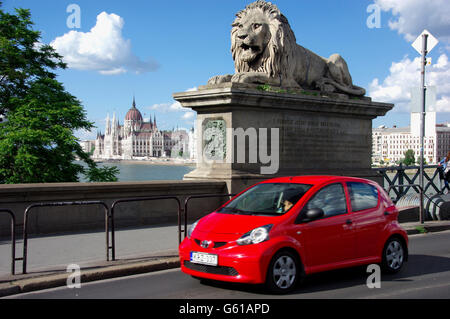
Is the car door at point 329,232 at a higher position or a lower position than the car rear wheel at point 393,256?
higher

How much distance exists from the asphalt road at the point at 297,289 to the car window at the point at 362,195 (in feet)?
3.37

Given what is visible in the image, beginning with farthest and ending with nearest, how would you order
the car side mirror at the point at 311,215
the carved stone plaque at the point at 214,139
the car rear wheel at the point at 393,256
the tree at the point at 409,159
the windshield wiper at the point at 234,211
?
1. the tree at the point at 409,159
2. the carved stone plaque at the point at 214,139
3. the car rear wheel at the point at 393,256
4. the windshield wiper at the point at 234,211
5. the car side mirror at the point at 311,215

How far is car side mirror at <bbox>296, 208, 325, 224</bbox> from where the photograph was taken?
7.05 m

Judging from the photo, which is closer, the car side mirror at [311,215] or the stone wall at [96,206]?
the car side mirror at [311,215]

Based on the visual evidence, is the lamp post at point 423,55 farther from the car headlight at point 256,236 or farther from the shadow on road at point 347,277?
the car headlight at point 256,236

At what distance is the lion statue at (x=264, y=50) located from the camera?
45.6 feet

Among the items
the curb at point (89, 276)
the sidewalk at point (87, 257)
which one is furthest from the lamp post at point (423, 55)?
the curb at point (89, 276)

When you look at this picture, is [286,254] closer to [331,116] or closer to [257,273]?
[257,273]

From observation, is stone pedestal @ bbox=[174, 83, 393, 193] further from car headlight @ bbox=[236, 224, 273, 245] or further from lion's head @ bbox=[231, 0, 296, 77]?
car headlight @ bbox=[236, 224, 273, 245]

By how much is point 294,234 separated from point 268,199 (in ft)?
3.06

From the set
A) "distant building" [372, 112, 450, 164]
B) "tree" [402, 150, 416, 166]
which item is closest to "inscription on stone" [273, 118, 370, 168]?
"tree" [402, 150, 416, 166]
